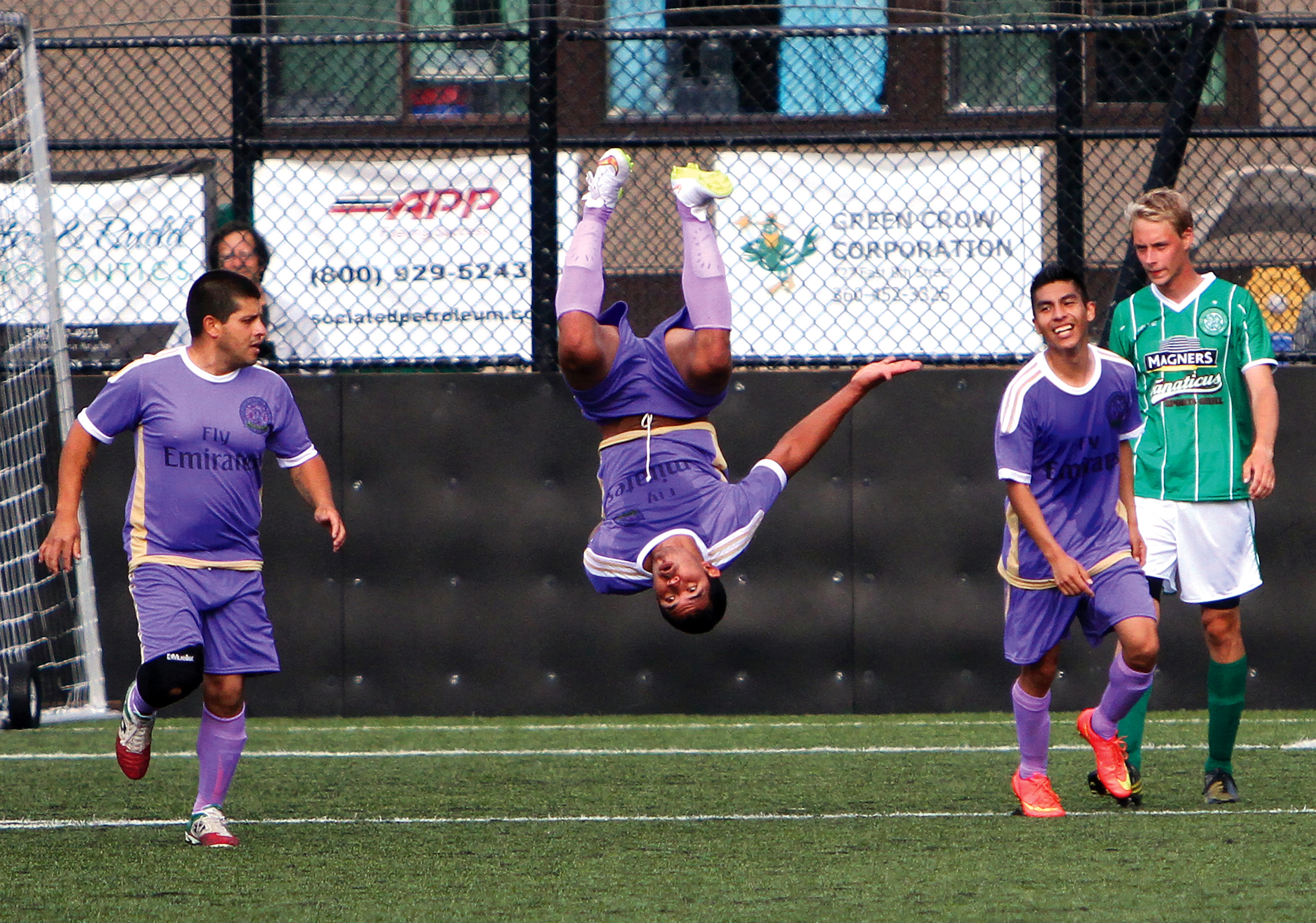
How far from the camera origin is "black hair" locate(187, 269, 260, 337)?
5.06 m

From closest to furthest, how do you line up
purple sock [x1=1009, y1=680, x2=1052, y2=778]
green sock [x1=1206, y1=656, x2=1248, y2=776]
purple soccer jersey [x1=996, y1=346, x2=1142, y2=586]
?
purple soccer jersey [x1=996, y1=346, x2=1142, y2=586], purple sock [x1=1009, y1=680, x2=1052, y2=778], green sock [x1=1206, y1=656, x2=1248, y2=776]

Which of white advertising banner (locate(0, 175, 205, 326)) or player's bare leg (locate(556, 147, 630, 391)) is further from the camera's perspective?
white advertising banner (locate(0, 175, 205, 326))

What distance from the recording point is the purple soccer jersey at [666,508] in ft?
16.8

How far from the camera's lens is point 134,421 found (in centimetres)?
510

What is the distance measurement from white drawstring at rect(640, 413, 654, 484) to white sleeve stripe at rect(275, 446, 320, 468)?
3.38 ft

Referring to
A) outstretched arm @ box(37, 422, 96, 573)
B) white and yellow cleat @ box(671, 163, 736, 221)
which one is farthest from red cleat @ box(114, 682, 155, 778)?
white and yellow cleat @ box(671, 163, 736, 221)

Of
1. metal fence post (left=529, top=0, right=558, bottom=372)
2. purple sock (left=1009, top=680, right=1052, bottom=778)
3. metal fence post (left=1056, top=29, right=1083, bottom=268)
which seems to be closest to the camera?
purple sock (left=1009, top=680, right=1052, bottom=778)

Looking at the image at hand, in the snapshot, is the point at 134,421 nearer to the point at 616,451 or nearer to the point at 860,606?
the point at 616,451

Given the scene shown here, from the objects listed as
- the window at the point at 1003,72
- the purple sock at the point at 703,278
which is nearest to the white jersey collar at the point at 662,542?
the purple sock at the point at 703,278

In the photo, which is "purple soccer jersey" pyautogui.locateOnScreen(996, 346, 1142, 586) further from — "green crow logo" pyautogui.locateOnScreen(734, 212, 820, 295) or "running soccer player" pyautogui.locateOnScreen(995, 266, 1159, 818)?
"green crow logo" pyautogui.locateOnScreen(734, 212, 820, 295)

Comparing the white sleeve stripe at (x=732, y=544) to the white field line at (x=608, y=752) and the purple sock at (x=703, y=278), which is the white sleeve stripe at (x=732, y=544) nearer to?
the purple sock at (x=703, y=278)

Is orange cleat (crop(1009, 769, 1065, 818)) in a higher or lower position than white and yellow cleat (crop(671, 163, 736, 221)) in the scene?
lower

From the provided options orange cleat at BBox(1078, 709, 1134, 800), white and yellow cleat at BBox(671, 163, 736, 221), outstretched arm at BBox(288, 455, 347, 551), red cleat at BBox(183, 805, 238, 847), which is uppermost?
white and yellow cleat at BBox(671, 163, 736, 221)

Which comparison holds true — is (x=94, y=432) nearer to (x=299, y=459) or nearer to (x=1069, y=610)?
(x=299, y=459)
